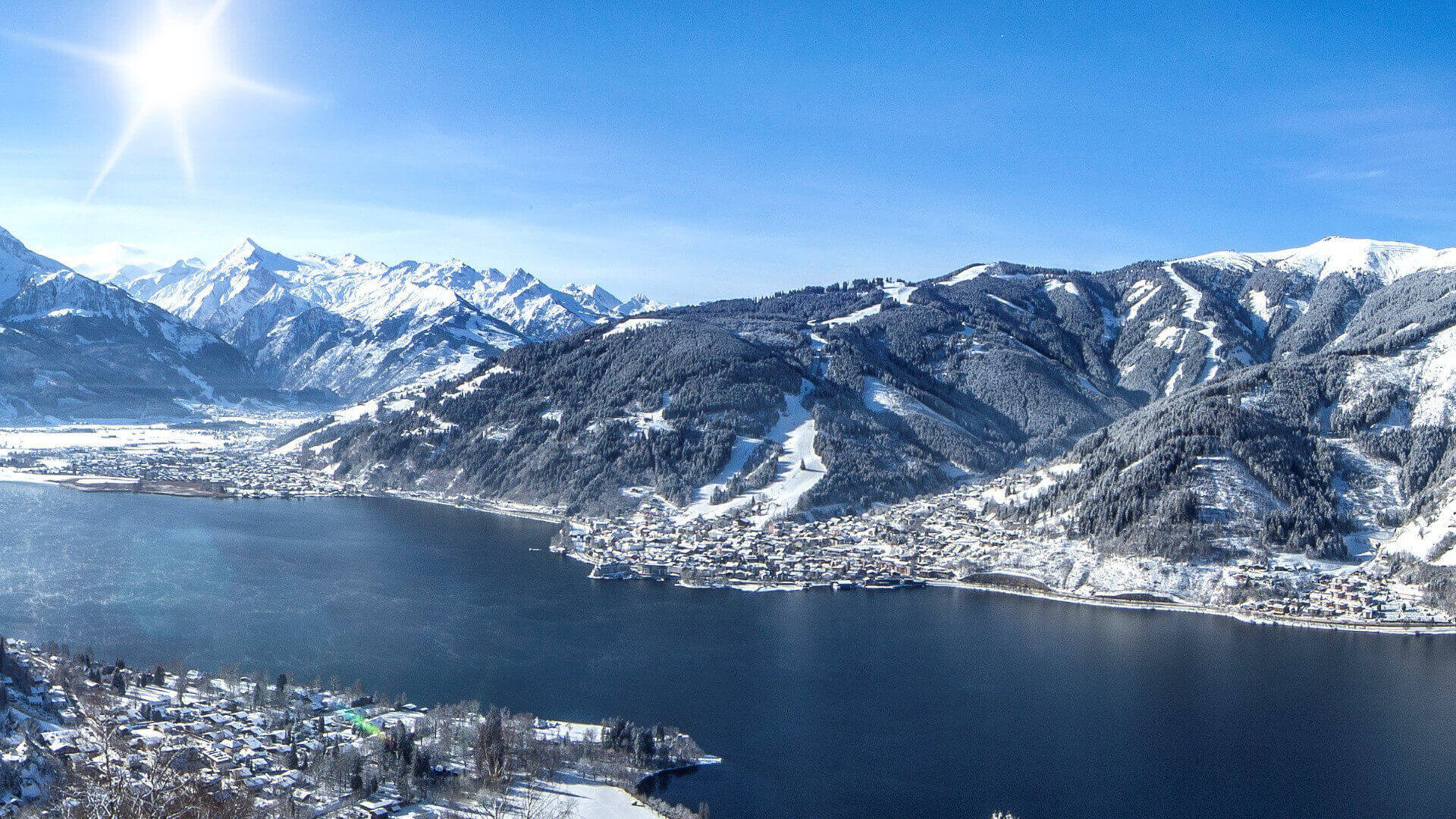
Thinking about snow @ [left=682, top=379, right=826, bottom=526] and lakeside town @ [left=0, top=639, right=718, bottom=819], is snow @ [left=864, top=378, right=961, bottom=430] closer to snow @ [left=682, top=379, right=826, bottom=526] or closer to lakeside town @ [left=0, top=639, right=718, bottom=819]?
snow @ [left=682, top=379, right=826, bottom=526]

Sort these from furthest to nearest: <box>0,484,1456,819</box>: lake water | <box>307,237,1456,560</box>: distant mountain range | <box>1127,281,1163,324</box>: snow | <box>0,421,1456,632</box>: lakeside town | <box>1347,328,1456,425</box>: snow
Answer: <box>1127,281,1163,324</box>: snow, <box>1347,328,1456,425</box>: snow, <box>307,237,1456,560</box>: distant mountain range, <box>0,421,1456,632</box>: lakeside town, <box>0,484,1456,819</box>: lake water

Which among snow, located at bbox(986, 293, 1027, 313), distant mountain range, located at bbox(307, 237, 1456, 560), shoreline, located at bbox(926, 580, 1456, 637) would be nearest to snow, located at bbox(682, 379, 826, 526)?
distant mountain range, located at bbox(307, 237, 1456, 560)

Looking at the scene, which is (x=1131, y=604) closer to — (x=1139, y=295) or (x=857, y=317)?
(x=857, y=317)

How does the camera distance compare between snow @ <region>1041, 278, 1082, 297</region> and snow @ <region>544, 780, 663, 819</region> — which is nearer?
snow @ <region>544, 780, 663, 819</region>

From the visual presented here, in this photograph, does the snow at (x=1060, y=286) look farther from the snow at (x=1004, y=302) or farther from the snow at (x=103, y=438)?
the snow at (x=103, y=438)

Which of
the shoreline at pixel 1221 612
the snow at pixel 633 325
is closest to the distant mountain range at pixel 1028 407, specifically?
the snow at pixel 633 325

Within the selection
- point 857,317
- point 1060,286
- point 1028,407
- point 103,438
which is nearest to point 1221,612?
point 1028,407
